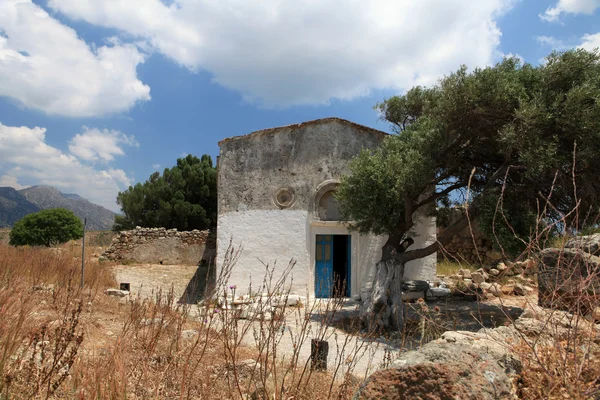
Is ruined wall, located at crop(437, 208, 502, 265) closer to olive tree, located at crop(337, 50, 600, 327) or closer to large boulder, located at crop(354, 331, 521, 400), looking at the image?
olive tree, located at crop(337, 50, 600, 327)

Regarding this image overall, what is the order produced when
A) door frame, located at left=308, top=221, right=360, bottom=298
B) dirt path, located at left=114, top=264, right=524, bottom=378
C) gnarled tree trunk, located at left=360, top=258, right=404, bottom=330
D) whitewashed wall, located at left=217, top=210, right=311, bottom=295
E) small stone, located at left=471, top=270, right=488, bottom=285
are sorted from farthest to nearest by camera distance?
1. small stone, located at left=471, top=270, right=488, bottom=285
2. door frame, located at left=308, top=221, right=360, bottom=298
3. whitewashed wall, located at left=217, top=210, right=311, bottom=295
4. gnarled tree trunk, located at left=360, top=258, right=404, bottom=330
5. dirt path, located at left=114, top=264, right=524, bottom=378

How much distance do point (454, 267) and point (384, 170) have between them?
9606 millimetres

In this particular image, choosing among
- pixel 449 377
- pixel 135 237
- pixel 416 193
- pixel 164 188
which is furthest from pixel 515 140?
pixel 164 188

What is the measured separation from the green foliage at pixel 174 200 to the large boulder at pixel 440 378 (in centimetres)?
2223

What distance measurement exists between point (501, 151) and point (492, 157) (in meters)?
1.22

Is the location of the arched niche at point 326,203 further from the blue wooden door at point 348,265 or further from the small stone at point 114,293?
the small stone at point 114,293

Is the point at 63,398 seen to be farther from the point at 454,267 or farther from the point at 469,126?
the point at 454,267

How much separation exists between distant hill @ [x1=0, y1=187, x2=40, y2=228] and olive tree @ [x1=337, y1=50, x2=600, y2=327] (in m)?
119

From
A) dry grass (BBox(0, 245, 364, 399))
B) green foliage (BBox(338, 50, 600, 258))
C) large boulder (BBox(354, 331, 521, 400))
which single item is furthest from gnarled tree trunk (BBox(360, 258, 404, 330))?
large boulder (BBox(354, 331, 521, 400))

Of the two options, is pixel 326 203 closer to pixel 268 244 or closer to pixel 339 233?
pixel 339 233

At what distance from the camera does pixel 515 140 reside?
299 inches

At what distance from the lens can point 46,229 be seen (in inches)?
939

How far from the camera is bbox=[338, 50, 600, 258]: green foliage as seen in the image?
24.4ft

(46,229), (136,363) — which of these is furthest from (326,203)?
(46,229)
